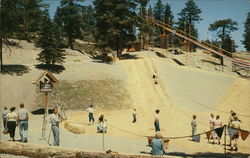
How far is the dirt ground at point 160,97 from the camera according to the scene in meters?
14.8

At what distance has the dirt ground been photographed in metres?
14.8

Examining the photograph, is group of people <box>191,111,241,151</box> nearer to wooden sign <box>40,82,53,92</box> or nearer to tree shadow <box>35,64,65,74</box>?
wooden sign <box>40,82,53,92</box>

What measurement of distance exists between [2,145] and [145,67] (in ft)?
83.2

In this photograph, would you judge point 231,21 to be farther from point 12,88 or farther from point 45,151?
point 45,151

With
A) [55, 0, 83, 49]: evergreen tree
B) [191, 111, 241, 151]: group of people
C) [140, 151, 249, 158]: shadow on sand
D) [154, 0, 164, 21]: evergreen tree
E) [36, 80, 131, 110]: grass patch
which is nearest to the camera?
[140, 151, 249, 158]: shadow on sand

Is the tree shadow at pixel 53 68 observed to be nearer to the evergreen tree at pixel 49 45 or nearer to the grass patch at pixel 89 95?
the evergreen tree at pixel 49 45

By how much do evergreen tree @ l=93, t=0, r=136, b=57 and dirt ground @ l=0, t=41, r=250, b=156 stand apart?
23.4 ft

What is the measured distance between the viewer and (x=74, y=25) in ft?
160

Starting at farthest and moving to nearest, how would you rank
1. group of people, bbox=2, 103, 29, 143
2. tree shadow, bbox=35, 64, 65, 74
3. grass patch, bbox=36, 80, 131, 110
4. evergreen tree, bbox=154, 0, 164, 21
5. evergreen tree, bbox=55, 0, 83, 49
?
evergreen tree, bbox=154, 0, 164, 21, evergreen tree, bbox=55, 0, 83, 49, tree shadow, bbox=35, 64, 65, 74, grass patch, bbox=36, 80, 131, 110, group of people, bbox=2, 103, 29, 143

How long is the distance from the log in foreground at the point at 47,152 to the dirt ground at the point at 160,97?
3.11 metres

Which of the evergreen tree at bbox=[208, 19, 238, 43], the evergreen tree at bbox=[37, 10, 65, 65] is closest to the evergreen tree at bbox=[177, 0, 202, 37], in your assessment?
the evergreen tree at bbox=[208, 19, 238, 43]

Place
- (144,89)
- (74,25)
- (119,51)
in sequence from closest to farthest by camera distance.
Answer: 1. (144,89)
2. (119,51)
3. (74,25)

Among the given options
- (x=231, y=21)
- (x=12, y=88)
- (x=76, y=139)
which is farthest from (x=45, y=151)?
(x=231, y=21)

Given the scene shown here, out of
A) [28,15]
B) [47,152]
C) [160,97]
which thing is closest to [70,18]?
[28,15]
